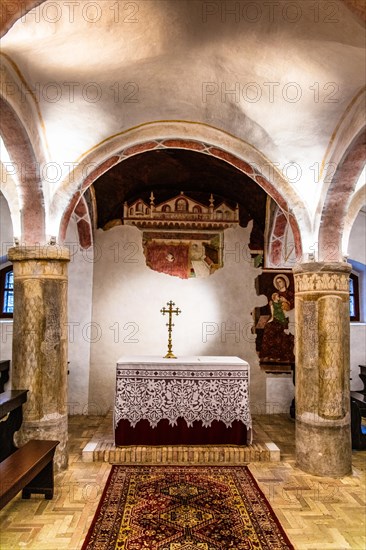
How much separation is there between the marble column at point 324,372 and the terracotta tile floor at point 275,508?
29 cm

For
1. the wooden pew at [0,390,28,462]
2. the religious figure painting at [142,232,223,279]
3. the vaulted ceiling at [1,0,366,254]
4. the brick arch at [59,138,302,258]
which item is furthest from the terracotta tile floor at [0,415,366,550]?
the religious figure painting at [142,232,223,279]

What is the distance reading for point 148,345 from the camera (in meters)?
9.11

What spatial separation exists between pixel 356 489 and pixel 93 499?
3.15m

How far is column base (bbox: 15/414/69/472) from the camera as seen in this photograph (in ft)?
18.5

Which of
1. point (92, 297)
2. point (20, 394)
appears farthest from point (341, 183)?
point (92, 297)

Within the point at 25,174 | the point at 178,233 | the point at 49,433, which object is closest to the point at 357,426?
the point at 49,433

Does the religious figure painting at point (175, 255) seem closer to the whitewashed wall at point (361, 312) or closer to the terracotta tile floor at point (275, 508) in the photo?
the whitewashed wall at point (361, 312)

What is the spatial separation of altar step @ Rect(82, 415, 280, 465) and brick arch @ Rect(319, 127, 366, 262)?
116 inches

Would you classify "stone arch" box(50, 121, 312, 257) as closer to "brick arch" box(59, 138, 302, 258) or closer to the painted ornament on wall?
"brick arch" box(59, 138, 302, 258)

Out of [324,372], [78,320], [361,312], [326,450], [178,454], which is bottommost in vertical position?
[178,454]

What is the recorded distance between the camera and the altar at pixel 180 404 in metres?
6.38

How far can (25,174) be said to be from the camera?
553 centimetres

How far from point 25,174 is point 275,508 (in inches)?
193

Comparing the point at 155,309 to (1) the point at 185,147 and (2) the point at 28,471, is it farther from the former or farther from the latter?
(2) the point at 28,471
